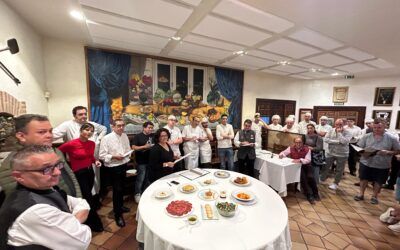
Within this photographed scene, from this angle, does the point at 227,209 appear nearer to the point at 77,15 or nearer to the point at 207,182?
the point at 207,182

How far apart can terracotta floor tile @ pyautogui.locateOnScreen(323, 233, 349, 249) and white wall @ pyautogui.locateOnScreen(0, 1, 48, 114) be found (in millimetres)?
4491

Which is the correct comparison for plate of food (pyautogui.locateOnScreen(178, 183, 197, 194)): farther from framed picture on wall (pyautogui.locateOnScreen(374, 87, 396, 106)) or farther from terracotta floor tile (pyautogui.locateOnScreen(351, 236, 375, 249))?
framed picture on wall (pyautogui.locateOnScreen(374, 87, 396, 106))

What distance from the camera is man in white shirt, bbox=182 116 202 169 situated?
3.56m

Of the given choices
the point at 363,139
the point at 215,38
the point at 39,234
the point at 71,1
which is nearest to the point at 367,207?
the point at 363,139

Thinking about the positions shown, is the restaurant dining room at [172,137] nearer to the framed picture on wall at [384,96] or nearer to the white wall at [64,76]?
the white wall at [64,76]

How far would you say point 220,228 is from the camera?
4.51ft

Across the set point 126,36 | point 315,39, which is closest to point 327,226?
point 315,39

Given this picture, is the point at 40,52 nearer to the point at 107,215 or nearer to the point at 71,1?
the point at 71,1

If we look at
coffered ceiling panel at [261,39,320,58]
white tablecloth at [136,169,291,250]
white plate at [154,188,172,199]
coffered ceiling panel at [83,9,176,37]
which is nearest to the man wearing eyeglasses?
white tablecloth at [136,169,291,250]

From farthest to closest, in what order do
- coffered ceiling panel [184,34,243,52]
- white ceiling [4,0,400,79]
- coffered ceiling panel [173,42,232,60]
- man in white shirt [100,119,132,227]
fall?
1. coffered ceiling panel [173,42,232,60]
2. coffered ceiling panel [184,34,243,52]
3. man in white shirt [100,119,132,227]
4. white ceiling [4,0,400,79]

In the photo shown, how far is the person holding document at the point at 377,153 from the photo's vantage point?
2932mm

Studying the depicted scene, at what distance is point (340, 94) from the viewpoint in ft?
21.1

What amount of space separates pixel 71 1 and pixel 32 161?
1982 mm

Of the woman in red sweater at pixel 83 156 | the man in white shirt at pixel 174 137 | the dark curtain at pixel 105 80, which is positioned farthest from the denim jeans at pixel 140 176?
the dark curtain at pixel 105 80
